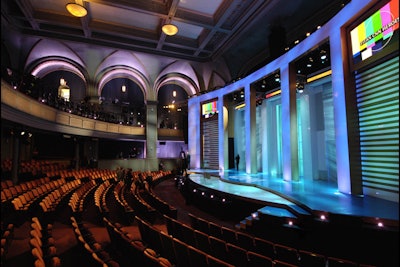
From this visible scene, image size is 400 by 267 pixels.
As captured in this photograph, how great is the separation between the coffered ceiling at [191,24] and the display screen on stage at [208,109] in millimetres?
2664

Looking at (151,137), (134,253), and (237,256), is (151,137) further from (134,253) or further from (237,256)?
(237,256)

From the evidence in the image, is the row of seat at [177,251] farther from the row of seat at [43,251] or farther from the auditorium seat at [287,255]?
the row of seat at [43,251]

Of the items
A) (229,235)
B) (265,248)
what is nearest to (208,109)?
(229,235)

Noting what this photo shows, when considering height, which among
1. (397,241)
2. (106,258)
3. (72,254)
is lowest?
(72,254)

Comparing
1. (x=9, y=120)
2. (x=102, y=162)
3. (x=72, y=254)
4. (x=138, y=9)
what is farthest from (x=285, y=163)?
(x=102, y=162)

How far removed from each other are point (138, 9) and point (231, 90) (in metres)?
6.01

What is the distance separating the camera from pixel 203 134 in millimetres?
15461

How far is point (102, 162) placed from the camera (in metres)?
15.3

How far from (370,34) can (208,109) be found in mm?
11219

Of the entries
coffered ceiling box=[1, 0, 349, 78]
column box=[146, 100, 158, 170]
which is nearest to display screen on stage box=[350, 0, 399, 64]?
coffered ceiling box=[1, 0, 349, 78]

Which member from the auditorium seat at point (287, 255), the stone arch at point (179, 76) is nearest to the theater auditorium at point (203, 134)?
the auditorium seat at point (287, 255)

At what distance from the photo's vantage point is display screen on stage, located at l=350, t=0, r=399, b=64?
11.6 feet

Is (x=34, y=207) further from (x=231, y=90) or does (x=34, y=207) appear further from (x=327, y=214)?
(x=231, y=90)

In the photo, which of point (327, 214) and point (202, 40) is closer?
point (327, 214)
